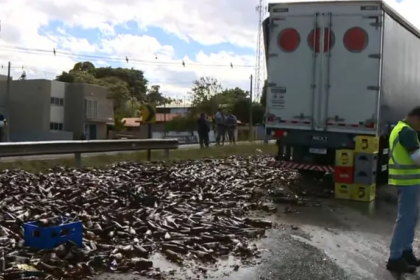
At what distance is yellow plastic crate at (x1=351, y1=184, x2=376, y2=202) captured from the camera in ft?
42.9

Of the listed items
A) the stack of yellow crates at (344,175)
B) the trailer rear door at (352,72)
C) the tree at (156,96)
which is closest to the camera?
the stack of yellow crates at (344,175)

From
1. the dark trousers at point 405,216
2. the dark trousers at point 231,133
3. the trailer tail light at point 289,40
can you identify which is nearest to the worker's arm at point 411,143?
the dark trousers at point 405,216

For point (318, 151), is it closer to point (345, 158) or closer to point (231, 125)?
point (345, 158)

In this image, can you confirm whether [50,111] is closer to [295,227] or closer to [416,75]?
[416,75]

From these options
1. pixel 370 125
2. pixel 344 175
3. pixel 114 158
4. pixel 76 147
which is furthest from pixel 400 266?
pixel 114 158

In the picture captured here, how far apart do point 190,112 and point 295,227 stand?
79515 mm

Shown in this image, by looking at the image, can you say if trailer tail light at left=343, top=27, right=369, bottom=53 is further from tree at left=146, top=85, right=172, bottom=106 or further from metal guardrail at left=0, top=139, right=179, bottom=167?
tree at left=146, top=85, right=172, bottom=106

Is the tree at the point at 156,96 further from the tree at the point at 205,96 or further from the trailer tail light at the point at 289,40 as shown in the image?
the trailer tail light at the point at 289,40

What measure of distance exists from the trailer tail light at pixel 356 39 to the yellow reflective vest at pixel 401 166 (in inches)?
268

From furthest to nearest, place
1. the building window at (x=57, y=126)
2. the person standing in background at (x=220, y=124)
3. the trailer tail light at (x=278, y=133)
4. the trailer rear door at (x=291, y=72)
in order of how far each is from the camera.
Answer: the building window at (x=57, y=126)
the person standing in background at (x=220, y=124)
the trailer tail light at (x=278, y=133)
the trailer rear door at (x=291, y=72)

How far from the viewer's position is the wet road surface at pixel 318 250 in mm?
6637

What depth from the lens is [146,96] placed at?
A: 4988 inches

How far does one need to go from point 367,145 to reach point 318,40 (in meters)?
2.84

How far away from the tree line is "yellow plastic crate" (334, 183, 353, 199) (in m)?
60.7
